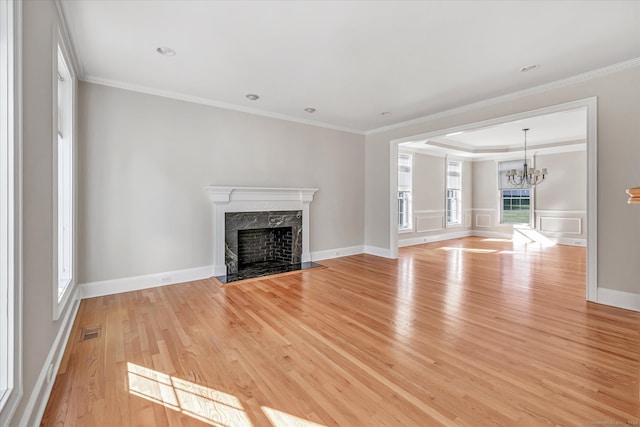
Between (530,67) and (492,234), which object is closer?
(530,67)

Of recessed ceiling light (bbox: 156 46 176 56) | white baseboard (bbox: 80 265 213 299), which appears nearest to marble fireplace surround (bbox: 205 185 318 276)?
white baseboard (bbox: 80 265 213 299)

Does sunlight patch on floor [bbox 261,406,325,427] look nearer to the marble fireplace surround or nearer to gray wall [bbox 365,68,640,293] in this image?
the marble fireplace surround

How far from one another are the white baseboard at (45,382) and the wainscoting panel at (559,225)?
33.5 ft

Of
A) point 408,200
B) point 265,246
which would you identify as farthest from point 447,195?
point 265,246

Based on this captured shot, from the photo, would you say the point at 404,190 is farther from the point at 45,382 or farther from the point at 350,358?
the point at 45,382

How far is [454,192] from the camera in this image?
9.19m

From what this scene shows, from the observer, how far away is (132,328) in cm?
272

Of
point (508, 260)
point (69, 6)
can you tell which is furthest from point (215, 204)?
point (508, 260)

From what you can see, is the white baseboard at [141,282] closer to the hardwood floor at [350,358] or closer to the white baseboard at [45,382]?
the hardwood floor at [350,358]

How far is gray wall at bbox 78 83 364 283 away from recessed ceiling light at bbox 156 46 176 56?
1.17 m

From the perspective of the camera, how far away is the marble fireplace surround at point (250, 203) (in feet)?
14.5

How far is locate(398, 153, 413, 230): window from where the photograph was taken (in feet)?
25.1

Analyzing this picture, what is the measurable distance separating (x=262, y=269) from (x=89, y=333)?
2514mm

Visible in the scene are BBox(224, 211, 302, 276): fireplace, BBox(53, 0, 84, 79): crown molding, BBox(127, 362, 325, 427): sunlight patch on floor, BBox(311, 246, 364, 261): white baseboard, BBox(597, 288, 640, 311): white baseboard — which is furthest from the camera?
BBox(311, 246, 364, 261): white baseboard
